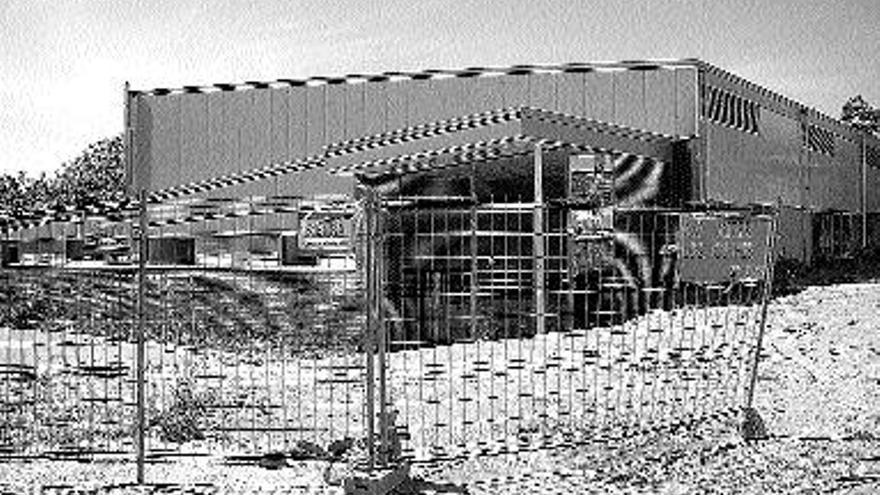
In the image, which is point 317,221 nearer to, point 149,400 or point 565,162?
point 149,400

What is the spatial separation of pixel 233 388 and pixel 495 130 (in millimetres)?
9067

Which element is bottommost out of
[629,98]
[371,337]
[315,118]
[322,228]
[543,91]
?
[371,337]

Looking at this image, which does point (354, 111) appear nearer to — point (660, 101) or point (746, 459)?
point (660, 101)

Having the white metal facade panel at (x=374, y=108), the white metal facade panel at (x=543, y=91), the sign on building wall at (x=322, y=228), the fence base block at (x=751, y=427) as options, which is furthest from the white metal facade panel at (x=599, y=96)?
the fence base block at (x=751, y=427)

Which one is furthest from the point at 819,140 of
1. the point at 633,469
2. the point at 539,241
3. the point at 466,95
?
the point at 633,469

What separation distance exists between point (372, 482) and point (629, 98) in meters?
26.5

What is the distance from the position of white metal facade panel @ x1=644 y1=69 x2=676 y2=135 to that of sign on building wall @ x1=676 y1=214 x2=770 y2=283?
47.8 feet

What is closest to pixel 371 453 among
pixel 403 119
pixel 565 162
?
pixel 565 162

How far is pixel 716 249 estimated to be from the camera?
14648mm

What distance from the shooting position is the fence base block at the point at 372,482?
287 inches

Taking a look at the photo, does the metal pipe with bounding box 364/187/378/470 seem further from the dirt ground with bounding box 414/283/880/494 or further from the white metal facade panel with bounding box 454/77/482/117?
the white metal facade panel with bounding box 454/77/482/117

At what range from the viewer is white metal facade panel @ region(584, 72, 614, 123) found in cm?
3303

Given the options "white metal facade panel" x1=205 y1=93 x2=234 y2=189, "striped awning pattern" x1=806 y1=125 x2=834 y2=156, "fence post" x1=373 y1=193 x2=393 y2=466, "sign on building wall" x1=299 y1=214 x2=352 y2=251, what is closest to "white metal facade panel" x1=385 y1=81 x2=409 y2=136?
"white metal facade panel" x1=205 y1=93 x2=234 y2=189

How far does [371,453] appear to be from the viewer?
755 centimetres
